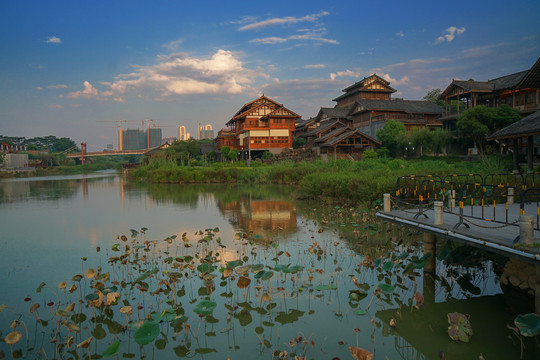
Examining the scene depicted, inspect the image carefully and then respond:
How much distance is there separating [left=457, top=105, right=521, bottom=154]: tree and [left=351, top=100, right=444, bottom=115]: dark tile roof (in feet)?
38.2

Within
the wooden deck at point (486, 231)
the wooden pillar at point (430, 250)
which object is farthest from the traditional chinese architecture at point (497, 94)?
the wooden pillar at point (430, 250)

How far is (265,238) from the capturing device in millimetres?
10883

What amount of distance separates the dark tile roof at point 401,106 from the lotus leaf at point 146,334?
40.5 meters

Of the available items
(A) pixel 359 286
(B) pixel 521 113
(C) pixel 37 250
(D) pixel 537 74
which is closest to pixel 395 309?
(A) pixel 359 286

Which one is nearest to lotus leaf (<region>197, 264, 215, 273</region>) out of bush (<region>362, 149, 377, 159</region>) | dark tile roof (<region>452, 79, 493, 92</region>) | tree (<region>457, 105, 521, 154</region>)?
tree (<region>457, 105, 521, 154</region>)

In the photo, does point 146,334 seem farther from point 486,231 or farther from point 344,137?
point 344,137

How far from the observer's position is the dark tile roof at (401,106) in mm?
42006

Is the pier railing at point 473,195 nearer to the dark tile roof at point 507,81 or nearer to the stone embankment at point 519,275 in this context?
the stone embankment at point 519,275

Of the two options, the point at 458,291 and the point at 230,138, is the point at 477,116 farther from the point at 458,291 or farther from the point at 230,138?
the point at 230,138

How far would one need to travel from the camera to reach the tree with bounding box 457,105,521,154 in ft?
95.8

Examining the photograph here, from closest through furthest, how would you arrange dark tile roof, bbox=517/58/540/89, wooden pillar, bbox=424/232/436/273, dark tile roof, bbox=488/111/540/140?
wooden pillar, bbox=424/232/436/273
dark tile roof, bbox=488/111/540/140
dark tile roof, bbox=517/58/540/89

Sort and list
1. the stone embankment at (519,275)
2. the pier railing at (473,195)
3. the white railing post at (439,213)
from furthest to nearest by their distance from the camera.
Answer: the pier railing at (473,195) < the white railing post at (439,213) < the stone embankment at (519,275)

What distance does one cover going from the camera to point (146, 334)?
448cm

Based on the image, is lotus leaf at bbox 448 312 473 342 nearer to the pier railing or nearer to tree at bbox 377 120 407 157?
the pier railing
